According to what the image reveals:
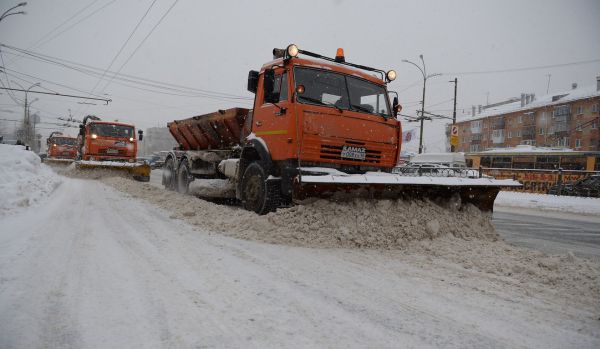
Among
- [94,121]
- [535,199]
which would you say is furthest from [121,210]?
[535,199]

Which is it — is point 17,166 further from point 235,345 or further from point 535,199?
point 535,199

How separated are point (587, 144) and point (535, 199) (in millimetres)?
41671

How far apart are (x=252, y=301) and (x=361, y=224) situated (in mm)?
2483

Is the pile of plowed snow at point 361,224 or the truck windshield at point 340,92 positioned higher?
the truck windshield at point 340,92

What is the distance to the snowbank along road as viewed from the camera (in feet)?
7.79

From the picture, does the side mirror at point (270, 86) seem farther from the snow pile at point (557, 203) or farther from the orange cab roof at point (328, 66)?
the snow pile at point (557, 203)

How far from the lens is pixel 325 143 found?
225 inches

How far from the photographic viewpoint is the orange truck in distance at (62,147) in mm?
23500

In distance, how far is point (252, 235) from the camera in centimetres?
525

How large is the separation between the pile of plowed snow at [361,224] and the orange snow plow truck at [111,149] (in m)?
11.0

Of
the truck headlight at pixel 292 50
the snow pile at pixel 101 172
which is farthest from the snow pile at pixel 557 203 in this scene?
the snow pile at pixel 101 172

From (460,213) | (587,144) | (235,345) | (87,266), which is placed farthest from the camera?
(587,144)

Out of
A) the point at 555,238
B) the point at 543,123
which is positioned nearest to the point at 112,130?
the point at 555,238

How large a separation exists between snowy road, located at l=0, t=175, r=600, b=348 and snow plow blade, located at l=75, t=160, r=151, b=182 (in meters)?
11.0
